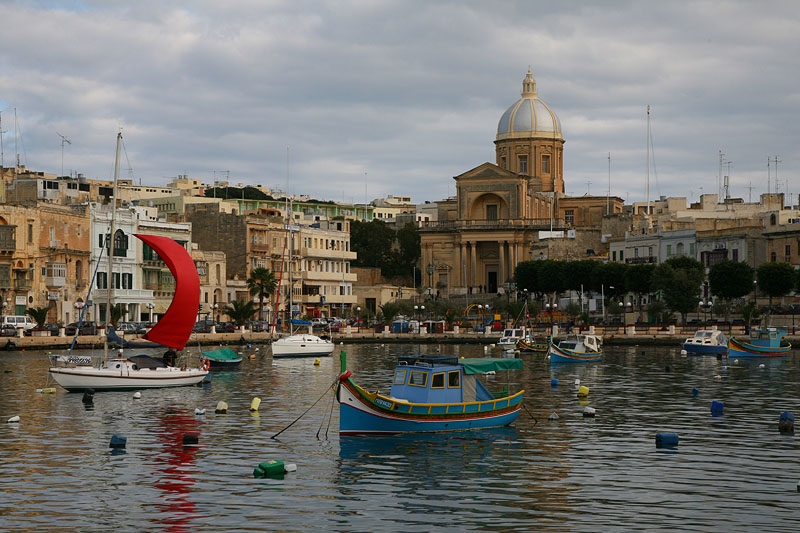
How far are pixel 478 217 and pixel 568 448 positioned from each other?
11412cm

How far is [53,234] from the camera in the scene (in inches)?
3649

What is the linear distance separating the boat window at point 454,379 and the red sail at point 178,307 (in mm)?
18236

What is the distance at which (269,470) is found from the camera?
28.3 metres

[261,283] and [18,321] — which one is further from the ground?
[261,283]

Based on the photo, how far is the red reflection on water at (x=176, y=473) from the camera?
24.0m

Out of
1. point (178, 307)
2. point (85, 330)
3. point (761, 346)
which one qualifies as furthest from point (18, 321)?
point (761, 346)

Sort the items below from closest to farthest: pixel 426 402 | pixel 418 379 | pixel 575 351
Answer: pixel 426 402 → pixel 418 379 → pixel 575 351

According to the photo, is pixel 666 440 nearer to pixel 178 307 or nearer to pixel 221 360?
pixel 178 307

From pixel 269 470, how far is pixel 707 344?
58.6 m

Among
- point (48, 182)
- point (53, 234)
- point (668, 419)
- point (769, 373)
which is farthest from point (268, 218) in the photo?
point (668, 419)

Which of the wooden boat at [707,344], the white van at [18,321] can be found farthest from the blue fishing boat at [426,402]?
the white van at [18,321]

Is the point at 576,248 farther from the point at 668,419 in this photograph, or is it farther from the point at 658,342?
the point at 668,419

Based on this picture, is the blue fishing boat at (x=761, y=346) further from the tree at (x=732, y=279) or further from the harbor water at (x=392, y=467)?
the harbor water at (x=392, y=467)

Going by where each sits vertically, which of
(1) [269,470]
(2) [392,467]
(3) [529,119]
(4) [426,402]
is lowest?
(2) [392,467]
